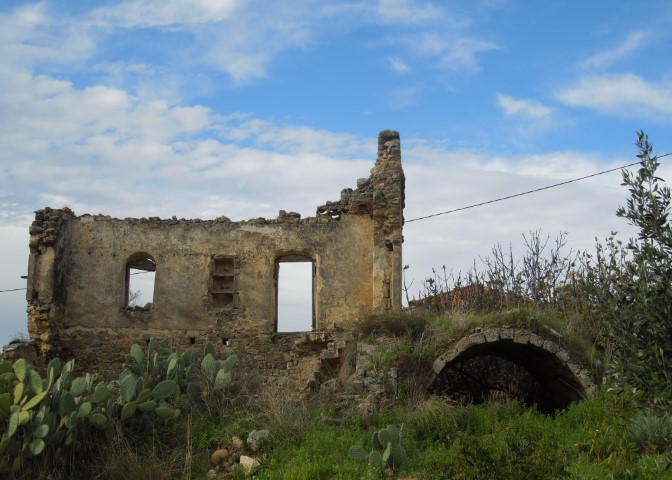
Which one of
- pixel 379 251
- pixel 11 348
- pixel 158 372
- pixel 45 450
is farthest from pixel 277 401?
pixel 11 348

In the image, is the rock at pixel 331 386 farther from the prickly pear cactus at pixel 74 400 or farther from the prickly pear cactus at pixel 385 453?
the prickly pear cactus at pixel 385 453

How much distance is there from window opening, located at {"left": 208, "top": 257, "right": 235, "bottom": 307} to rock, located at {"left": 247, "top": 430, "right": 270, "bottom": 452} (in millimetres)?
6978

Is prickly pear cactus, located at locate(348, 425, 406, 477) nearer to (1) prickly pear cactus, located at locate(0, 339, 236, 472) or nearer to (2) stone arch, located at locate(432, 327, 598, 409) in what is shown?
(1) prickly pear cactus, located at locate(0, 339, 236, 472)

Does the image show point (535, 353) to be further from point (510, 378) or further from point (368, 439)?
point (368, 439)

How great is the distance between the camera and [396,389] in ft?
49.2

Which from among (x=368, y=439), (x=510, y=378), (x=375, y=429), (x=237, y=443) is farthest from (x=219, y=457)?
(x=510, y=378)

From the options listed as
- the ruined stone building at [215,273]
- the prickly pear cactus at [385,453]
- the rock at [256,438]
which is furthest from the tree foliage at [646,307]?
the ruined stone building at [215,273]

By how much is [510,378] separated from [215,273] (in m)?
7.48

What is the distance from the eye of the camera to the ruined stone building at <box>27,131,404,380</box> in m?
19.7

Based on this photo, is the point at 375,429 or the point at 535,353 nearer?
the point at 375,429

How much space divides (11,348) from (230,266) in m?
5.35

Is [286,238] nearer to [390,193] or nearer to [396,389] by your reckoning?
[390,193]

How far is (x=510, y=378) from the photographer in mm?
19125

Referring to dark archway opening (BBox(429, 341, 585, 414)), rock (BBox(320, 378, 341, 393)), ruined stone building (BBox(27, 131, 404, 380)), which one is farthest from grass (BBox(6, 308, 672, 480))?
ruined stone building (BBox(27, 131, 404, 380))
